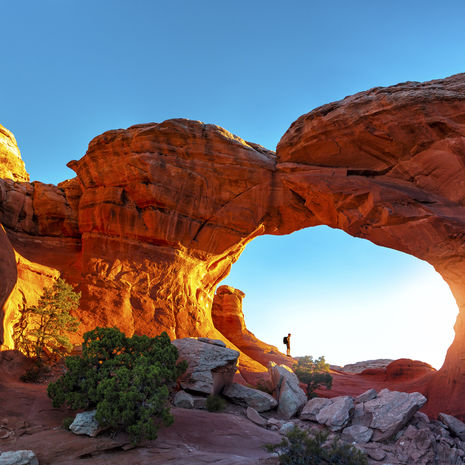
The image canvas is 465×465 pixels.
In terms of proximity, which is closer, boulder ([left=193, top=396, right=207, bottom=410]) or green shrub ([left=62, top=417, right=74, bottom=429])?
green shrub ([left=62, top=417, right=74, bottom=429])

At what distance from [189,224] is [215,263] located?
5.79m

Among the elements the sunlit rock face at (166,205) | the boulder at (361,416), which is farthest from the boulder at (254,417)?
the sunlit rock face at (166,205)

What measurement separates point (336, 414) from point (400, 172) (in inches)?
657

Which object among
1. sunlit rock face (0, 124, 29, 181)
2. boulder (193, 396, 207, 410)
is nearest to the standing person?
boulder (193, 396, 207, 410)

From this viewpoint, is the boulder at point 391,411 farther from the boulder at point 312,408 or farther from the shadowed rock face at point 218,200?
the shadowed rock face at point 218,200

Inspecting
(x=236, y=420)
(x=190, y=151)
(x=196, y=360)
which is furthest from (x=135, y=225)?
(x=236, y=420)

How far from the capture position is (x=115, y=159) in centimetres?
2672

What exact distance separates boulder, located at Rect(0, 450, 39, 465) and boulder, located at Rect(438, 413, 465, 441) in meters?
17.3

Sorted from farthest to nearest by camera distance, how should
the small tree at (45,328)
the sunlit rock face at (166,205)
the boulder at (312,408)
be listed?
the sunlit rock face at (166,205)
the small tree at (45,328)
the boulder at (312,408)

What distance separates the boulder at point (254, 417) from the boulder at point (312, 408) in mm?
2418

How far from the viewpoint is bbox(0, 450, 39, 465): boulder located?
25.9 ft

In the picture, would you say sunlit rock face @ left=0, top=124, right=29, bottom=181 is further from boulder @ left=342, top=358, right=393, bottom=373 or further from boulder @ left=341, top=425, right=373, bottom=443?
boulder @ left=342, top=358, right=393, bottom=373

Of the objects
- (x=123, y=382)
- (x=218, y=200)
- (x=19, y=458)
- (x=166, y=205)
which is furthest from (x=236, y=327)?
(x=19, y=458)

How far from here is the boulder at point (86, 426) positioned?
Result: 9969 millimetres
